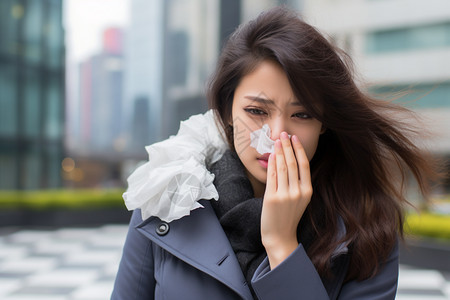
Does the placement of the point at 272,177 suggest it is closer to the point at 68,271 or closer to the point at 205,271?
the point at 205,271

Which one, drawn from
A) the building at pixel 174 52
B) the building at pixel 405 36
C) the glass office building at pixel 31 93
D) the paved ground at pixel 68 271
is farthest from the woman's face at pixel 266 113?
the building at pixel 405 36

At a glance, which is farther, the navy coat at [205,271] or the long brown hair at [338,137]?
the long brown hair at [338,137]

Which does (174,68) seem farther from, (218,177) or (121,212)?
(218,177)


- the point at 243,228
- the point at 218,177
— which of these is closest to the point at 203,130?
the point at 218,177

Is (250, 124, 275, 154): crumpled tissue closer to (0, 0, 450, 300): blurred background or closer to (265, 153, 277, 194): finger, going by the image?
(265, 153, 277, 194): finger

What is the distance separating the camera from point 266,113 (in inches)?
45.1

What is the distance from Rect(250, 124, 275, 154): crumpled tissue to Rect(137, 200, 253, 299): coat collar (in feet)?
0.70

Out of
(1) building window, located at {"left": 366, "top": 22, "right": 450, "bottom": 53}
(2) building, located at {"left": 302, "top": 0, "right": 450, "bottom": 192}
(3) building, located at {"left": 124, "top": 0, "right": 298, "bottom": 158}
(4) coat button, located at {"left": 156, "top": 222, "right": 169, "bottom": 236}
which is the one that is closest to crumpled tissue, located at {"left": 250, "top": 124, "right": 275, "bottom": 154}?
(4) coat button, located at {"left": 156, "top": 222, "right": 169, "bottom": 236}

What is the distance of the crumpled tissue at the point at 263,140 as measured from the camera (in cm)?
112

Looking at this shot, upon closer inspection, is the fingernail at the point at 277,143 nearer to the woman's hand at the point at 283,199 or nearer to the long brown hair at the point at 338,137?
the woman's hand at the point at 283,199

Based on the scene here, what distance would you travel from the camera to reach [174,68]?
8508mm

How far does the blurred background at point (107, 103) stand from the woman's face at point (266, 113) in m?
3.64

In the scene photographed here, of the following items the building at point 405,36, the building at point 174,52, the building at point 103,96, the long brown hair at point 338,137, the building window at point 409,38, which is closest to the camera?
the long brown hair at point 338,137

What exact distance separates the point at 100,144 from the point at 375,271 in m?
12.3
